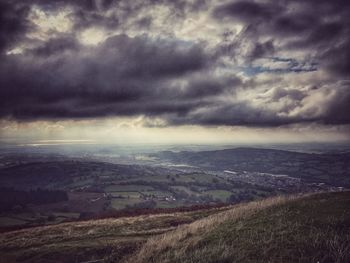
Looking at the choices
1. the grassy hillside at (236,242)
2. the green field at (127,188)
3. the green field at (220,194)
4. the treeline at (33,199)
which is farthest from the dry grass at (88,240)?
the green field at (127,188)

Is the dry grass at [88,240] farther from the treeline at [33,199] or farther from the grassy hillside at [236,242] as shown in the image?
the treeline at [33,199]

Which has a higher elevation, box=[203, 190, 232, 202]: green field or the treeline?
box=[203, 190, 232, 202]: green field

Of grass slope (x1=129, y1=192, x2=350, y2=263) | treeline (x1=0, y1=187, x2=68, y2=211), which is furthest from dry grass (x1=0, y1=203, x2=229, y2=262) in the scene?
treeline (x1=0, y1=187, x2=68, y2=211)

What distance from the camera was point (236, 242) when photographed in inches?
478

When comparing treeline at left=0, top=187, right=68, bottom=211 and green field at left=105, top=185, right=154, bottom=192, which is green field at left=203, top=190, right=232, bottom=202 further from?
treeline at left=0, top=187, right=68, bottom=211

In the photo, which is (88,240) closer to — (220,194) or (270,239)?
(270,239)

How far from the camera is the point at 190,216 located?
26.8 metres

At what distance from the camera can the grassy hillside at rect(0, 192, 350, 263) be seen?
10188 millimetres

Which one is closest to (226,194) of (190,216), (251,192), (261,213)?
(251,192)

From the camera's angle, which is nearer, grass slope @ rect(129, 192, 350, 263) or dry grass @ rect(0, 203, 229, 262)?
grass slope @ rect(129, 192, 350, 263)

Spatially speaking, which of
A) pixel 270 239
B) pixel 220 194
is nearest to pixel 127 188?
pixel 220 194

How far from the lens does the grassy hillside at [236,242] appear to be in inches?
401

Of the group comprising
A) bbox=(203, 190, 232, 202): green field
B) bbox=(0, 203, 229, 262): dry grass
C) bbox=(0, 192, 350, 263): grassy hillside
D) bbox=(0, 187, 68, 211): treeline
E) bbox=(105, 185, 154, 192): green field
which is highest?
bbox=(0, 192, 350, 263): grassy hillside

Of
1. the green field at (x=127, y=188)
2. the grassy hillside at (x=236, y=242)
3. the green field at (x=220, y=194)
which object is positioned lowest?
the green field at (x=220, y=194)
